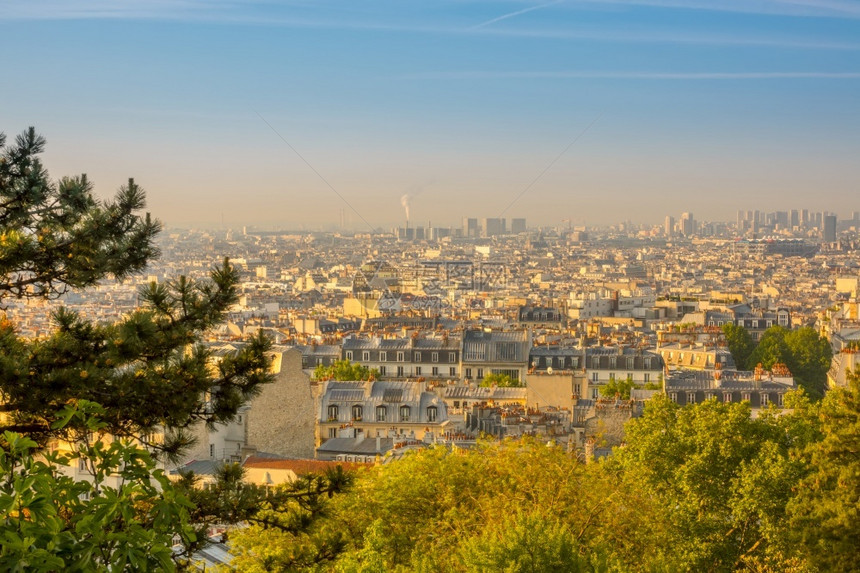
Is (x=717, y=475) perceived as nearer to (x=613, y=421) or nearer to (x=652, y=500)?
(x=652, y=500)

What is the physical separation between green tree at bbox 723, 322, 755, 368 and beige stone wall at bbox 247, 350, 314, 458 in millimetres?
33575

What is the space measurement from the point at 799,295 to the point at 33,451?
118 metres

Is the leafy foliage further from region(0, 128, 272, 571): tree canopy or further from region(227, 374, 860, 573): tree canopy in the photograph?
region(227, 374, 860, 573): tree canopy

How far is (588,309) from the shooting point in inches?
3588

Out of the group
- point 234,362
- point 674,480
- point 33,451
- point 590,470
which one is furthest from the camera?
point 674,480

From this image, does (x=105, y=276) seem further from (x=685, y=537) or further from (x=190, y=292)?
(x=685, y=537)

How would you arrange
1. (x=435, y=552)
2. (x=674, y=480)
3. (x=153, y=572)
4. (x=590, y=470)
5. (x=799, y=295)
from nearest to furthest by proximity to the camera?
(x=153, y=572), (x=435, y=552), (x=590, y=470), (x=674, y=480), (x=799, y=295)

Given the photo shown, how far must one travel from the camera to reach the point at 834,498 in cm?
1466

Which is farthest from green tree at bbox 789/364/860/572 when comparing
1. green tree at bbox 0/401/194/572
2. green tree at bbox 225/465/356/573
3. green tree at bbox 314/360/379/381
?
green tree at bbox 314/360/379/381


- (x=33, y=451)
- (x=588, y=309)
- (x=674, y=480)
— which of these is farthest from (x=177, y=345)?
(x=588, y=309)

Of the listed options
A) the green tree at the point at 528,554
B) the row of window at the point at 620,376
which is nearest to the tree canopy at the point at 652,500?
the green tree at the point at 528,554

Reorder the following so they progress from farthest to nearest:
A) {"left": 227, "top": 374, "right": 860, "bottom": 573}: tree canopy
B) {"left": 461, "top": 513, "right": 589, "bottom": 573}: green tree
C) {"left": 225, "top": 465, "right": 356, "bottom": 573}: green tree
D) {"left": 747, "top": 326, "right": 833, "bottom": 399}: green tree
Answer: {"left": 747, "top": 326, "right": 833, "bottom": 399}: green tree, {"left": 227, "top": 374, "right": 860, "bottom": 573}: tree canopy, {"left": 225, "top": 465, "right": 356, "bottom": 573}: green tree, {"left": 461, "top": 513, "right": 589, "bottom": 573}: green tree

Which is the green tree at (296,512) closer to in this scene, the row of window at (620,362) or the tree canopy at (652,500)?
the tree canopy at (652,500)

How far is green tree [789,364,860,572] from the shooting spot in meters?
14.3
